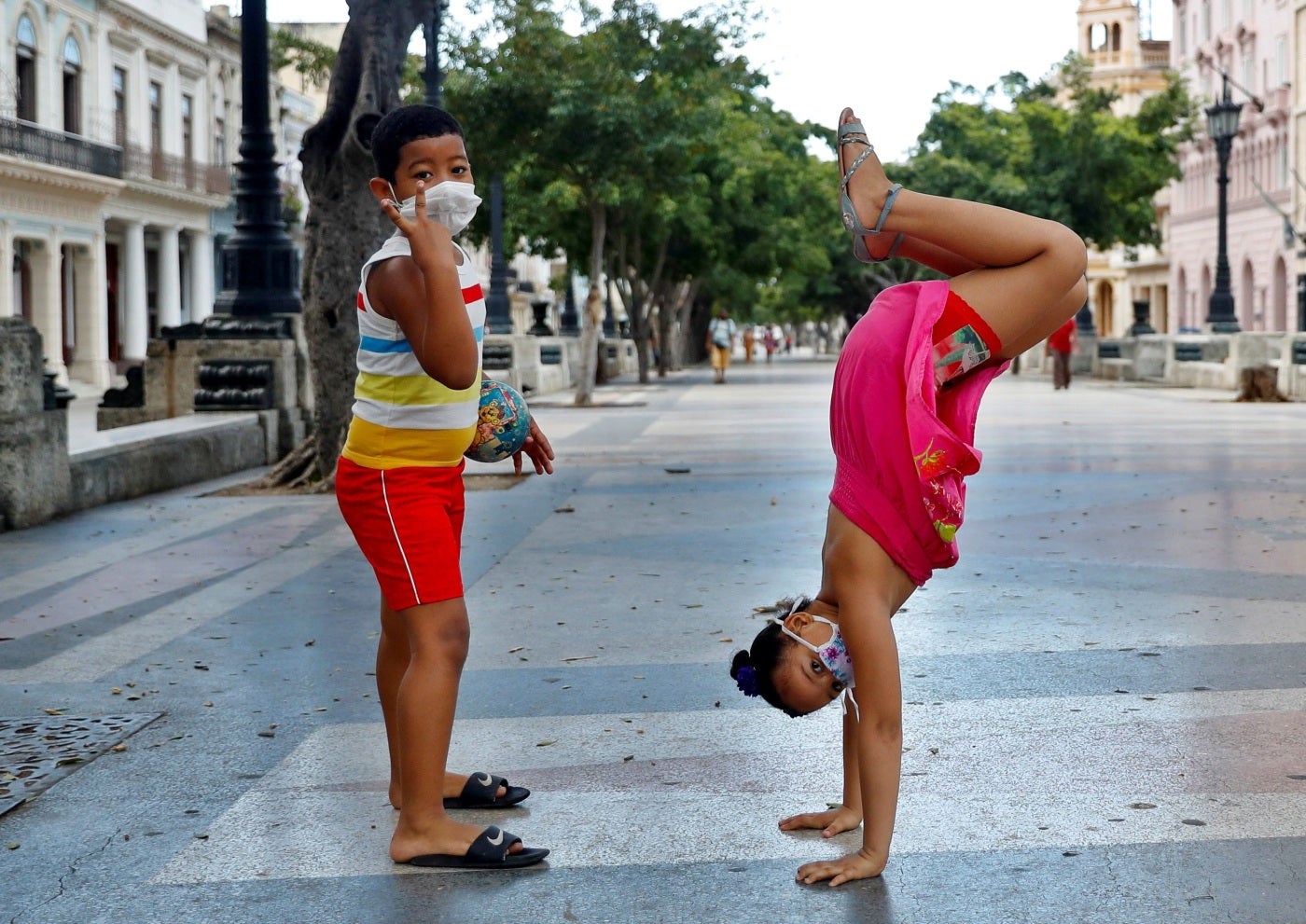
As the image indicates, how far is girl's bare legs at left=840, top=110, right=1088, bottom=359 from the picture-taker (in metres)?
3.68

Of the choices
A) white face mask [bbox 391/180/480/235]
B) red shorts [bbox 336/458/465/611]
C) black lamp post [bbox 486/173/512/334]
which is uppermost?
black lamp post [bbox 486/173/512/334]

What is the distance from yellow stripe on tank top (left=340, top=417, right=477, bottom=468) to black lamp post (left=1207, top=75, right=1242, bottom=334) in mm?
28360

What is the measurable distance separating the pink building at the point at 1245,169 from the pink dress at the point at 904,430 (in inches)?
2089

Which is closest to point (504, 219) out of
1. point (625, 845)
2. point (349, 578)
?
point (349, 578)

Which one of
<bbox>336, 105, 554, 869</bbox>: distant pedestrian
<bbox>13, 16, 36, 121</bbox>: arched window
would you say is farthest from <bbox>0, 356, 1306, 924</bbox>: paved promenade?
<bbox>13, 16, 36, 121</bbox>: arched window

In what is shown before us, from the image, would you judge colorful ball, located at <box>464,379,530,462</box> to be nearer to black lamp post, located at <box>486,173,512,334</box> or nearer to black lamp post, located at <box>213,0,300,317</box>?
black lamp post, located at <box>213,0,300,317</box>

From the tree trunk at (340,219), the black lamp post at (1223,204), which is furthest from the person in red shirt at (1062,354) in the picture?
the tree trunk at (340,219)

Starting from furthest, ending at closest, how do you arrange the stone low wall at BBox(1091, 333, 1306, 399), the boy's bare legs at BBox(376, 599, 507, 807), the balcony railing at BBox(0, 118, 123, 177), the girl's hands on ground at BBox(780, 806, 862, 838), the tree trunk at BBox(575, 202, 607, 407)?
the balcony railing at BBox(0, 118, 123, 177), the tree trunk at BBox(575, 202, 607, 407), the stone low wall at BBox(1091, 333, 1306, 399), the boy's bare legs at BBox(376, 599, 507, 807), the girl's hands on ground at BBox(780, 806, 862, 838)

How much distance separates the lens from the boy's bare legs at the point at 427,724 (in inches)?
156

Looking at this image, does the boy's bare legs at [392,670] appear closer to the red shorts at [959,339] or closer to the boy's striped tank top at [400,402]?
the boy's striped tank top at [400,402]

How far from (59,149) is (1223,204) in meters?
23.2

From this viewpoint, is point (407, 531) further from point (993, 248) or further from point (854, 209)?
point (993, 248)

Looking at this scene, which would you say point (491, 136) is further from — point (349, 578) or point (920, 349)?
point (920, 349)

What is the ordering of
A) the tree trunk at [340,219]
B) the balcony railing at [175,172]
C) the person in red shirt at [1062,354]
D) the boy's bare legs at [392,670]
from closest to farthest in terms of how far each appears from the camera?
the boy's bare legs at [392,670], the tree trunk at [340,219], the person in red shirt at [1062,354], the balcony railing at [175,172]
